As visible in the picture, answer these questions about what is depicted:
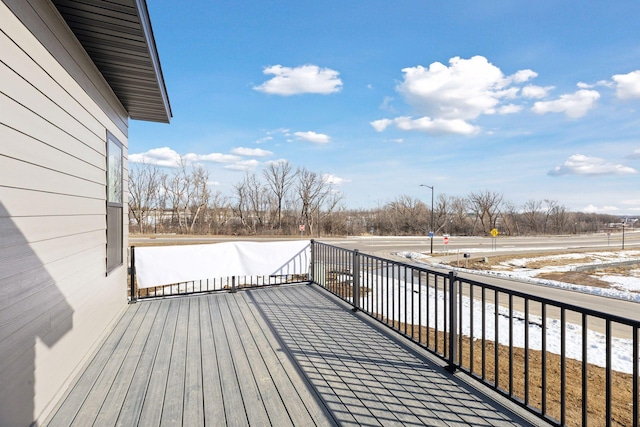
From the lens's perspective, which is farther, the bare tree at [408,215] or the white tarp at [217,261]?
the bare tree at [408,215]

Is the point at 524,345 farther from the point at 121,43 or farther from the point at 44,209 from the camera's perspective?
the point at 121,43

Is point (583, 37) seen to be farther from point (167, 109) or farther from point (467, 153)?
point (467, 153)

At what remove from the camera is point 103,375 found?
2357 millimetres

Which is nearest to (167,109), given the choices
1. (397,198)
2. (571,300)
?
(571,300)

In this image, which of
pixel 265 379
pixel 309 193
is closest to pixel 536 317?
pixel 265 379

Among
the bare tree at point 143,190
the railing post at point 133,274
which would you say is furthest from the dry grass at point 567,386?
the bare tree at point 143,190

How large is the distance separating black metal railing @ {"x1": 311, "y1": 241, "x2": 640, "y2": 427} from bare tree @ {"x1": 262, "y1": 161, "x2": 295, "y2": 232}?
21.4 meters

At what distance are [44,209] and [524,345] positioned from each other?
3452 millimetres

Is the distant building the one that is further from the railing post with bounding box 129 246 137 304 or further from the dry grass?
the dry grass

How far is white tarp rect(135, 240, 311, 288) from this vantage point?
4.34 m

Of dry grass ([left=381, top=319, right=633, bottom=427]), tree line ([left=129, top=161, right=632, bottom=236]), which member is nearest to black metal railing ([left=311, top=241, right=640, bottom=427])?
dry grass ([left=381, top=319, right=633, bottom=427])

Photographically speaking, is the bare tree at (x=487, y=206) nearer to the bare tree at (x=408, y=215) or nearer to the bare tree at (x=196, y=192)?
the bare tree at (x=408, y=215)

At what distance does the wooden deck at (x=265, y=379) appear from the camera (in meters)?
1.82

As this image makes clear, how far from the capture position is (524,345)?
Result: 2.46 metres
